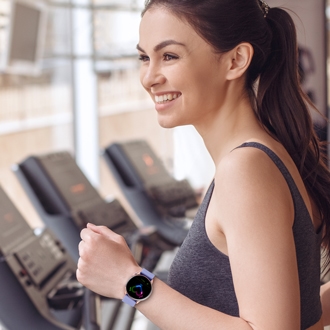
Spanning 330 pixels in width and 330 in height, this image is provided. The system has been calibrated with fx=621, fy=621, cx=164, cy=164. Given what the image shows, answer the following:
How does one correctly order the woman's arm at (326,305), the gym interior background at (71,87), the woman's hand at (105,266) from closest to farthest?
the woman's hand at (105,266), the woman's arm at (326,305), the gym interior background at (71,87)

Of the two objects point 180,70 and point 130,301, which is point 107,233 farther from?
point 180,70

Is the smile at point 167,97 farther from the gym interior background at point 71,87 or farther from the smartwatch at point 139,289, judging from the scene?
the gym interior background at point 71,87

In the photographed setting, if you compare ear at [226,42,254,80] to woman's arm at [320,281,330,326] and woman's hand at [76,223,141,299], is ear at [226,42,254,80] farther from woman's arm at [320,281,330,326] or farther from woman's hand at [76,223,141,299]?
woman's arm at [320,281,330,326]

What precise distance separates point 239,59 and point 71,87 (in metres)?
4.33

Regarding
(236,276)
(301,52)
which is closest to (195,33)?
(236,276)

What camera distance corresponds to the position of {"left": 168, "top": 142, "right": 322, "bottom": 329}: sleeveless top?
1.08 metres

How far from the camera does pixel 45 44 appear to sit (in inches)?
198

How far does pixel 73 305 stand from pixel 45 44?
3285 mm

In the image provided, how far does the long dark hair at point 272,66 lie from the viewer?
1155mm

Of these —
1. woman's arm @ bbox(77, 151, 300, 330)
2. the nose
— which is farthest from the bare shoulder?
the nose

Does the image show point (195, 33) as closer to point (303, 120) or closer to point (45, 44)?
point (303, 120)

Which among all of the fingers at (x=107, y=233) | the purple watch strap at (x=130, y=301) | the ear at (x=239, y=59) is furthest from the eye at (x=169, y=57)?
the purple watch strap at (x=130, y=301)

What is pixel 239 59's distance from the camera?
→ 3.91 feet

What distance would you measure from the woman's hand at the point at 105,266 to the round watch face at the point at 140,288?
16 millimetres
